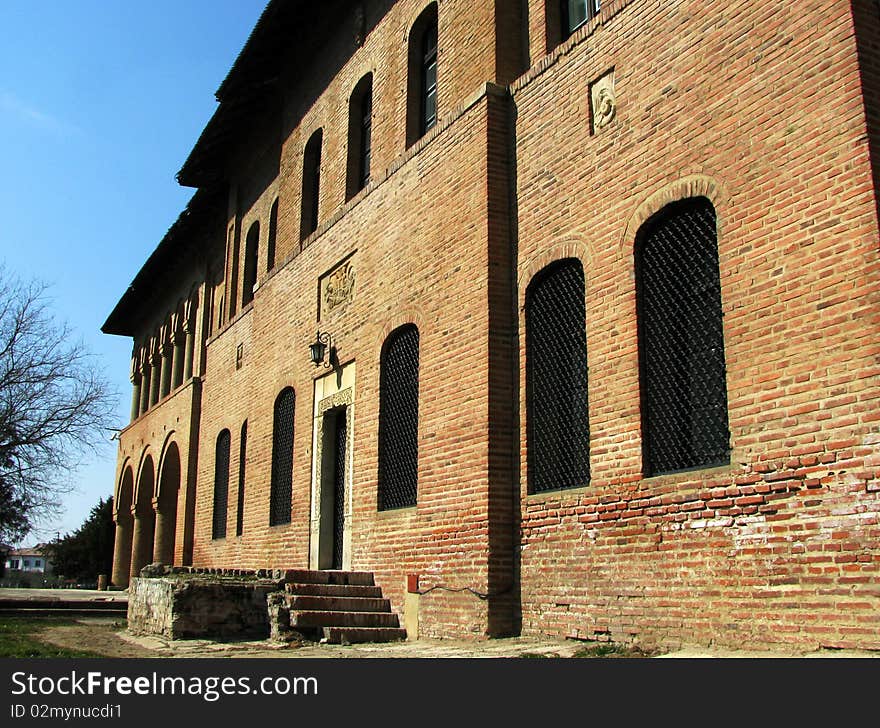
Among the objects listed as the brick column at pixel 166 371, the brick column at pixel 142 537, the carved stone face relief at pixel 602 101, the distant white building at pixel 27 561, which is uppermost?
the brick column at pixel 166 371

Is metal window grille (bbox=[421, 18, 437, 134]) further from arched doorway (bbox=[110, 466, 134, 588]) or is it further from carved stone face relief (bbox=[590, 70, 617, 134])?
arched doorway (bbox=[110, 466, 134, 588])

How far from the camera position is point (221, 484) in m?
18.8

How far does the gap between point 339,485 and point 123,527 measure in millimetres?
19197

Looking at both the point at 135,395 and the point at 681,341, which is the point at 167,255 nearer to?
the point at 135,395

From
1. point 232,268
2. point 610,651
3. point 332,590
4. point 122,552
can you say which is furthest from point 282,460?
point 122,552

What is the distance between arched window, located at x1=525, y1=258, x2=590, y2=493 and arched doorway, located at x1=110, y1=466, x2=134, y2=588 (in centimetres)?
2289

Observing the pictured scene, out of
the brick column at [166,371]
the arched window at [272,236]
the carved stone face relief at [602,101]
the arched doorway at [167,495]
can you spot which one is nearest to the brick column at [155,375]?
the brick column at [166,371]

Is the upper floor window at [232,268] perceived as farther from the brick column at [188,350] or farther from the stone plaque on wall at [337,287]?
the stone plaque on wall at [337,287]

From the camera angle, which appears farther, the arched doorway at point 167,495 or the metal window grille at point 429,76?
the arched doorway at point 167,495

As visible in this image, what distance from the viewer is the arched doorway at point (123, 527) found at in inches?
1160

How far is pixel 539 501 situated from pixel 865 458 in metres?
3.60

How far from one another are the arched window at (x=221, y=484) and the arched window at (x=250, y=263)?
117 inches

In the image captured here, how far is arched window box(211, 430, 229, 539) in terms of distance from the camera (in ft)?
60.4

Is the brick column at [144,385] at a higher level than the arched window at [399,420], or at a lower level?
higher
